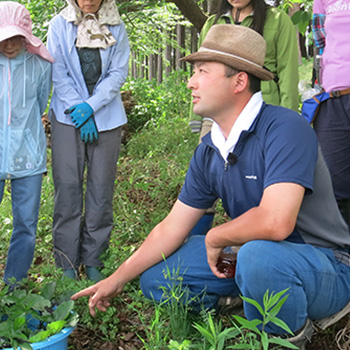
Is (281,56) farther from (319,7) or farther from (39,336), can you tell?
(39,336)

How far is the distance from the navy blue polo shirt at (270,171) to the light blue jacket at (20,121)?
3.76 feet

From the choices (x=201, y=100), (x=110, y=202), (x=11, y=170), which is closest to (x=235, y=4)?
(x=201, y=100)

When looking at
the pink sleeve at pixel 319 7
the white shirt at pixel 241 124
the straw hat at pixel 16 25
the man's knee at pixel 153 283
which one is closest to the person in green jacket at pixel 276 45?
the pink sleeve at pixel 319 7

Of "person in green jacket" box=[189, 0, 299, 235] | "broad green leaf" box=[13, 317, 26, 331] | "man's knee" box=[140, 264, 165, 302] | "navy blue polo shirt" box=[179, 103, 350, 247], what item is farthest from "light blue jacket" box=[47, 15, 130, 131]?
"broad green leaf" box=[13, 317, 26, 331]

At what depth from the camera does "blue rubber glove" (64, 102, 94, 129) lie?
11.7 ft

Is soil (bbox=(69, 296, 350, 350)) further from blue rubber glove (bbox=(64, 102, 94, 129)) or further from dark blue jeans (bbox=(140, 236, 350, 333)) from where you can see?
blue rubber glove (bbox=(64, 102, 94, 129))

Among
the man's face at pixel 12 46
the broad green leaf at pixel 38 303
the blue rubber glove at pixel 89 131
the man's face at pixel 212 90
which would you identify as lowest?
the broad green leaf at pixel 38 303

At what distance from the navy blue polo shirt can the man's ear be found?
148 mm

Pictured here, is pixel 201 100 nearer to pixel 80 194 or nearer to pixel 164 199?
pixel 80 194

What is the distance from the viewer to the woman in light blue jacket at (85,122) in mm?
3662

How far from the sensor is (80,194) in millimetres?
3764

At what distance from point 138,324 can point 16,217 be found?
1.09 m

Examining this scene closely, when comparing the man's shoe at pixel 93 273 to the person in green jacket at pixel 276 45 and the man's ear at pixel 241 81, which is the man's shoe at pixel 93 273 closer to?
the person in green jacket at pixel 276 45

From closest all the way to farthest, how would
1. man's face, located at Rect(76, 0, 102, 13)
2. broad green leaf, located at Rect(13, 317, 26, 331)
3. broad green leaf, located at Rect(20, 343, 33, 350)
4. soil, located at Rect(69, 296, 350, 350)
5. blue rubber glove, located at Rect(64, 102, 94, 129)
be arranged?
broad green leaf, located at Rect(20, 343, 33, 350), broad green leaf, located at Rect(13, 317, 26, 331), soil, located at Rect(69, 296, 350, 350), blue rubber glove, located at Rect(64, 102, 94, 129), man's face, located at Rect(76, 0, 102, 13)
